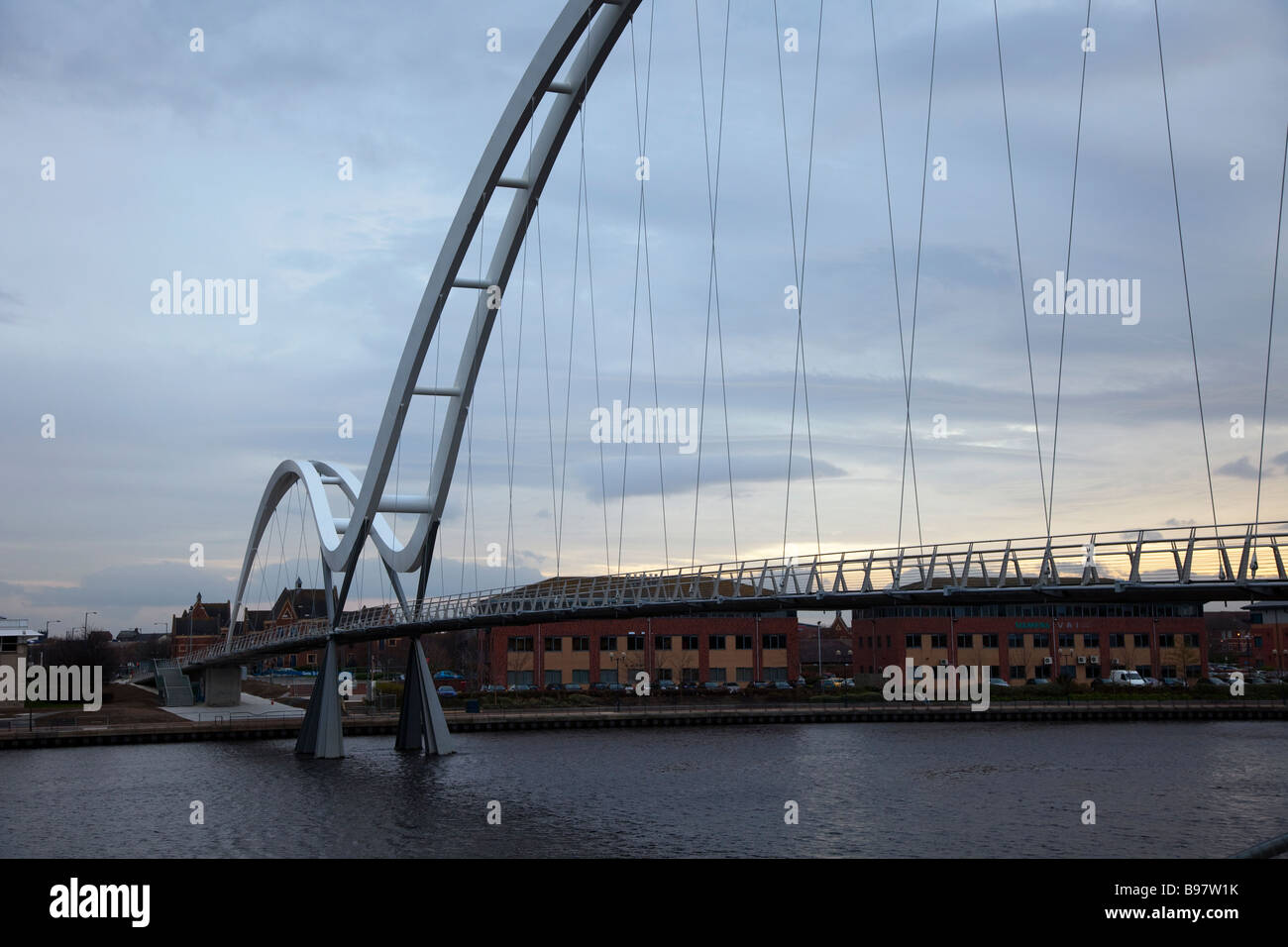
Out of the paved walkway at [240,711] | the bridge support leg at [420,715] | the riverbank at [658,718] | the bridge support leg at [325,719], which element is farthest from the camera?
the paved walkway at [240,711]

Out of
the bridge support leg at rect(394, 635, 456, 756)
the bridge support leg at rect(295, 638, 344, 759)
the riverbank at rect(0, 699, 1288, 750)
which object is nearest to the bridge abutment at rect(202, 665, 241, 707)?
the riverbank at rect(0, 699, 1288, 750)

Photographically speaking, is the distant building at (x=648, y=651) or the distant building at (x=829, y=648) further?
the distant building at (x=829, y=648)

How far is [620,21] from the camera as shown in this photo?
3531cm

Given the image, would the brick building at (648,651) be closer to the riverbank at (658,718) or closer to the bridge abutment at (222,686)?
the riverbank at (658,718)

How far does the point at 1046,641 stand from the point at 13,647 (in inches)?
2910

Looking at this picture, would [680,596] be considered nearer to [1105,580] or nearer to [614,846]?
[614,846]

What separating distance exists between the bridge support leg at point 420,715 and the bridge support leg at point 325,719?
2739 mm

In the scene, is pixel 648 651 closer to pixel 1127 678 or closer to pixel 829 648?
pixel 1127 678

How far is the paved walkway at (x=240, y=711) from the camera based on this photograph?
68375mm

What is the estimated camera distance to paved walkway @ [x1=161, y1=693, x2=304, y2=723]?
6838 centimetres

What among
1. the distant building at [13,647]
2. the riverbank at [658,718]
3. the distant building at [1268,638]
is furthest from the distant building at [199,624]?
the distant building at [1268,638]
